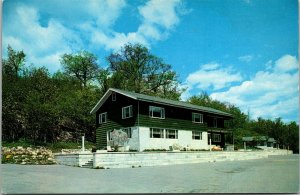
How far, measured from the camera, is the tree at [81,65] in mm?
46906

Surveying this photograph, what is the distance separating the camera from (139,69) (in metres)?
45.6

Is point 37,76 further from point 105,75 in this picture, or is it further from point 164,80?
point 164,80

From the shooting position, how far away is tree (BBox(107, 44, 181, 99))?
45.1 metres

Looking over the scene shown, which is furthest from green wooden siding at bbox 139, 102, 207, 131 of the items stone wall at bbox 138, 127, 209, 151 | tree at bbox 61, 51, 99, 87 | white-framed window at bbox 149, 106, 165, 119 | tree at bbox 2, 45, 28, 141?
tree at bbox 61, 51, 99, 87

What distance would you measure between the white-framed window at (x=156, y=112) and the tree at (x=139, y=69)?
1575 centimetres

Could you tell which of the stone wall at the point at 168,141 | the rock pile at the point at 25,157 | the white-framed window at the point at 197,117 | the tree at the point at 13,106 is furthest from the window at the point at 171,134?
the tree at the point at 13,106

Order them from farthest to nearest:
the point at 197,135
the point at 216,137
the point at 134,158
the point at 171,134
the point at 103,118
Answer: the point at 216,137 → the point at 197,135 → the point at 103,118 → the point at 171,134 → the point at 134,158

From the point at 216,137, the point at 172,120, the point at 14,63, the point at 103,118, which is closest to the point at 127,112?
the point at 172,120

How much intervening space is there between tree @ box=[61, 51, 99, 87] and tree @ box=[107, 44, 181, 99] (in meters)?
2.50

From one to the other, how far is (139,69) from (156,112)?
18.0 metres

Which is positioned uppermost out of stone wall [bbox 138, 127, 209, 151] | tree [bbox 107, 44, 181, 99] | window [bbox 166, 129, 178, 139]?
tree [bbox 107, 44, 181, 99]

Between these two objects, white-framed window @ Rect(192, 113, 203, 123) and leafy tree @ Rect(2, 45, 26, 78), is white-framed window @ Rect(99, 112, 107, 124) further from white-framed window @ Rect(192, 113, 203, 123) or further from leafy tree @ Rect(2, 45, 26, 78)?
leafy tree @ Rect(2, 45, 26, 78)

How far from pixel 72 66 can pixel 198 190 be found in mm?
38615

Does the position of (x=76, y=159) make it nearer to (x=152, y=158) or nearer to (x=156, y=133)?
(x=152, y=158)
